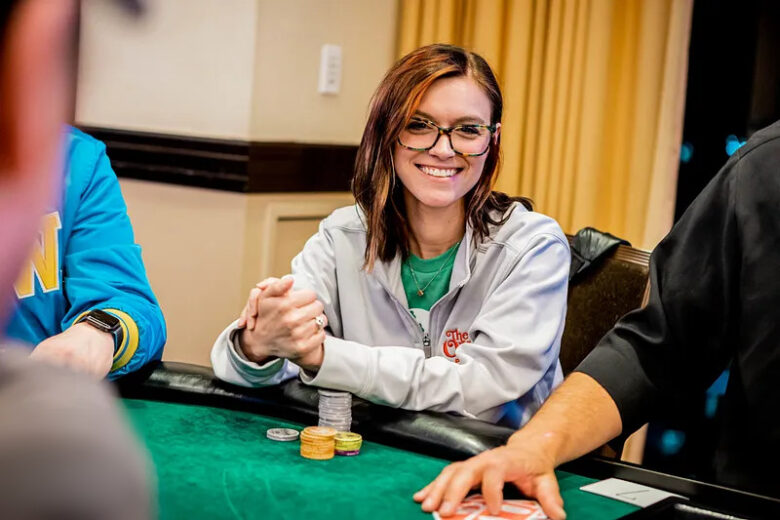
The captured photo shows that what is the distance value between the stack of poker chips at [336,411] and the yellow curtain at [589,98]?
1968 mm

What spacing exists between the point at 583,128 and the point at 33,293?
2.07m

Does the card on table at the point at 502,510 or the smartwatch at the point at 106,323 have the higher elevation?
the smartwatch at the point at 106,323

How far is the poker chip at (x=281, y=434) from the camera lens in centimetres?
143

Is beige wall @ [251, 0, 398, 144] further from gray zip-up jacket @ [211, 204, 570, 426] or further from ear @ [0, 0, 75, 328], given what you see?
ear @ [0, 0, 75, 328]

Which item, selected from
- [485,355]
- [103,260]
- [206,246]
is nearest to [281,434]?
[485,355]

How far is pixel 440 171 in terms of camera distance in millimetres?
2102

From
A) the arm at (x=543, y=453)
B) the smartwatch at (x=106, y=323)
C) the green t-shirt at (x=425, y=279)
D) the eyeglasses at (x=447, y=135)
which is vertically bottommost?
the arm at (x=543, y=453)

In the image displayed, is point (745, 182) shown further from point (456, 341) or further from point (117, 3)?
point (117, 3)

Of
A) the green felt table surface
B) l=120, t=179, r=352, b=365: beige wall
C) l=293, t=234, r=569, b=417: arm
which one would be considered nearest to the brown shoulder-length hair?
l=293, t=234, r=569, b=417: arm

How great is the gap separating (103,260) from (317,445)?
0.75 meters

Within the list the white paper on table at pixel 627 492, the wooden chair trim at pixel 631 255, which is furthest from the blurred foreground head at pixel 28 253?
the wooden chair trim at pixel 631 255

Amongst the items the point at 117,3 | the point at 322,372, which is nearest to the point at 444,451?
the point at 322,372

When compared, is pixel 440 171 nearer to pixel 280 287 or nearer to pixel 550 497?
pixel 280 287

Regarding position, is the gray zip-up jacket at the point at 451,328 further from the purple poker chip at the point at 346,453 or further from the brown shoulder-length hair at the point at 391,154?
the purple poker chip at the point at 346,453
